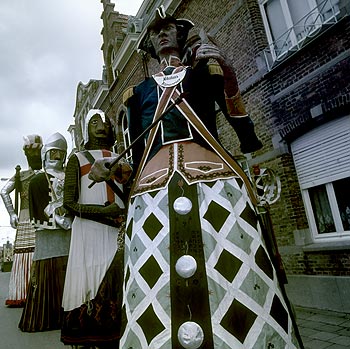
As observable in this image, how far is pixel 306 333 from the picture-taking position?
12.6 feet

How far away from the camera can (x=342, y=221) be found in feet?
17.8

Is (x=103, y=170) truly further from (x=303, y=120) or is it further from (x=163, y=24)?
(x=303, y=120)

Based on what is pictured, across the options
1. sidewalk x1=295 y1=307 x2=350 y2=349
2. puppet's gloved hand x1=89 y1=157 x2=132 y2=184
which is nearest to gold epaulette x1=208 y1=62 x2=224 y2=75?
puppet's gloved hand x1=89 y1=157 x2=132 y2=184

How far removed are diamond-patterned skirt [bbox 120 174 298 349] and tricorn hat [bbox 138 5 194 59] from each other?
1181mm

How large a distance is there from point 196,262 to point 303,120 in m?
5.09

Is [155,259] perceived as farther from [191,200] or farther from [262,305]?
→ [262,305]

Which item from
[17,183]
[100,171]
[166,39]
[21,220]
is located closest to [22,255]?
[21,220]

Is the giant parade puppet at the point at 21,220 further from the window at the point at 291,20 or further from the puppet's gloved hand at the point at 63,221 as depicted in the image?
the window at the point at 291,20

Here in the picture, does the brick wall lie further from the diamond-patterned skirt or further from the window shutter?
the diamond-patterned skirt

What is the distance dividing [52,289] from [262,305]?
3.12 metres

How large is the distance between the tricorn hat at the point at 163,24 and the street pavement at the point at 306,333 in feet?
8.90

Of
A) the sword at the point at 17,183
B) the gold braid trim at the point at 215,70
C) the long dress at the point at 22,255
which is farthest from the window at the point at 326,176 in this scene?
the sword at the point at 17,183

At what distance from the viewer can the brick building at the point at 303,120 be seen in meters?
5.18

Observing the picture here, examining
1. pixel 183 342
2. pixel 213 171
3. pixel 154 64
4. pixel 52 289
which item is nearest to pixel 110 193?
pixel 213 171
